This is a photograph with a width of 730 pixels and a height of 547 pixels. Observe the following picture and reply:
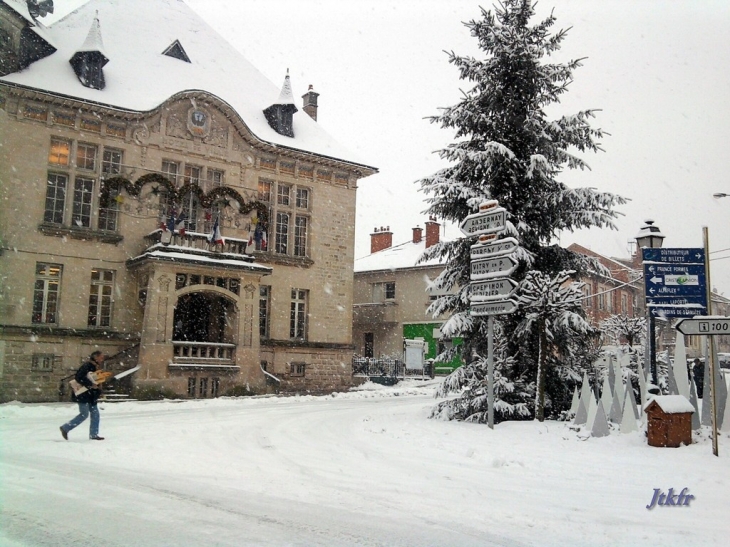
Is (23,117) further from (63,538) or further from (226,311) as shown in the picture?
(63,538)

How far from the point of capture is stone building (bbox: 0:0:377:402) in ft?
73.8

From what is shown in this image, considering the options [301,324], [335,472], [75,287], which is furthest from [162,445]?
[301,324]

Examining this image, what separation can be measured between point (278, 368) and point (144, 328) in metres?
6.86

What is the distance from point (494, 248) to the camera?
13445 millimetres

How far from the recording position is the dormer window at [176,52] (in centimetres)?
2873

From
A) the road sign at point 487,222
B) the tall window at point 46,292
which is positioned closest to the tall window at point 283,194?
the tall window at point 46,292

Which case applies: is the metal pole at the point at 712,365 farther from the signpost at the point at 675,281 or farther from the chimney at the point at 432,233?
the chimney at the point at 432,233

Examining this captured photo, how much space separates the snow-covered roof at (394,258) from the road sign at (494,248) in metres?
29.9

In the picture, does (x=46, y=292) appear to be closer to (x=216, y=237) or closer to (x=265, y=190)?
(x=216, y=237)

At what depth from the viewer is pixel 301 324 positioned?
1151 inches

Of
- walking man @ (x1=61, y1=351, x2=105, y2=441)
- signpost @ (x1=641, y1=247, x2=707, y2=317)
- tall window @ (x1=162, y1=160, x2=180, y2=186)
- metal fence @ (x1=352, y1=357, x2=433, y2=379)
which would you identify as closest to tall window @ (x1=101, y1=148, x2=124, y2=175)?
tall window @ (x1=162, y1=160, x2=180, y2=186)

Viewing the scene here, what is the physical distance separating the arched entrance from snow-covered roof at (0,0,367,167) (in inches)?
287

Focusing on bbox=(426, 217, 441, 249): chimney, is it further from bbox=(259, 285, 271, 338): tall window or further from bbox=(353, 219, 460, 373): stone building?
bbox=(259, 285, 271, 338): tall window

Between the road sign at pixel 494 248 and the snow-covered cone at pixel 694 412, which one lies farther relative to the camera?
the road sign at pixel 494 248
